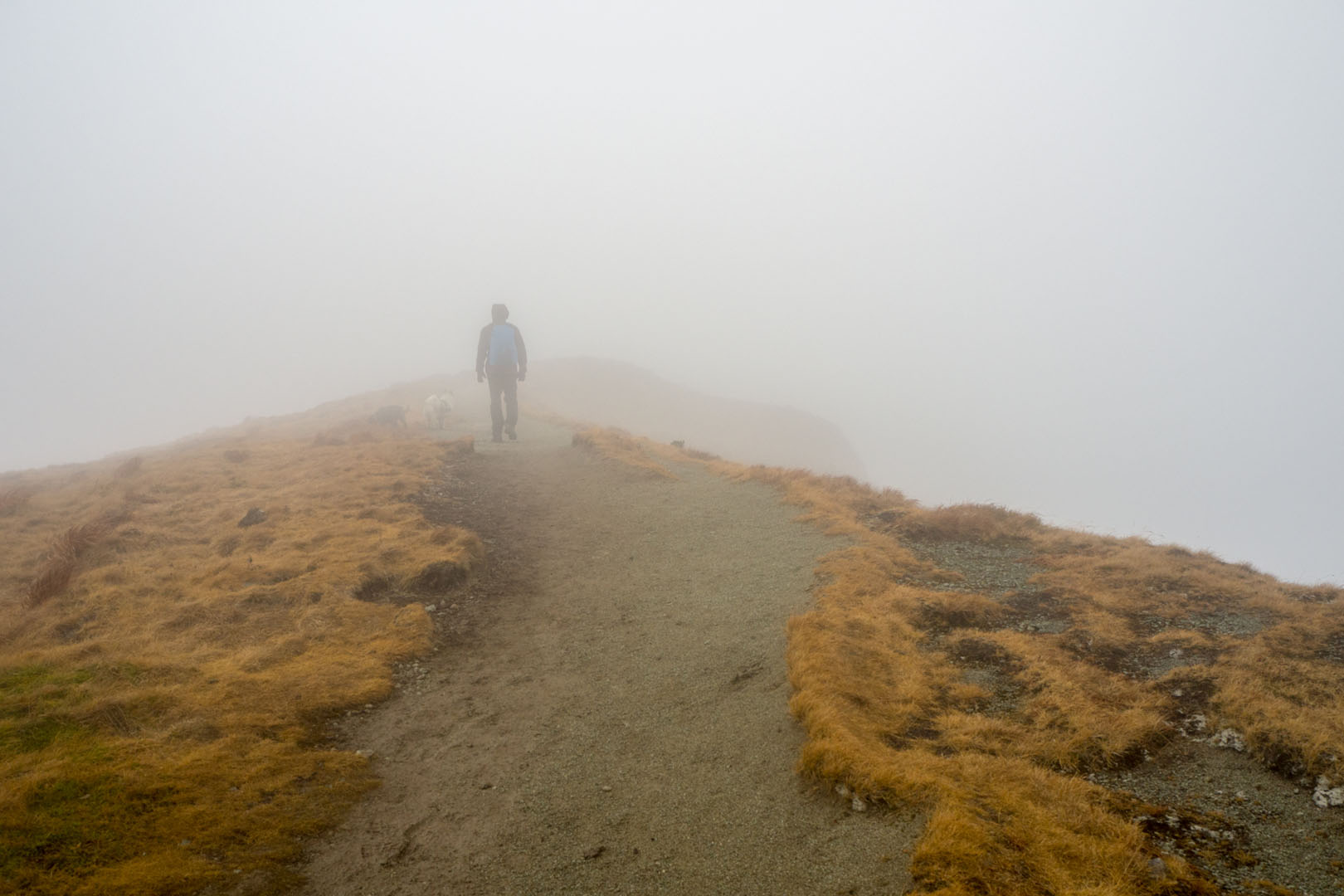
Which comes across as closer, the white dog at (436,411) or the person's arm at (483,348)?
the person's arm at (483,348)

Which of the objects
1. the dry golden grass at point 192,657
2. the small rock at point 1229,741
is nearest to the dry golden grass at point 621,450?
the dry golden grass at point 192,657

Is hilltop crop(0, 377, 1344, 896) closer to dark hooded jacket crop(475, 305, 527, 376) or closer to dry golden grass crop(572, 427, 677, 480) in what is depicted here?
dry golden grass crop(572, 427, 677, 480)

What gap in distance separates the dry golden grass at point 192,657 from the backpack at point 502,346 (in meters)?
6.03

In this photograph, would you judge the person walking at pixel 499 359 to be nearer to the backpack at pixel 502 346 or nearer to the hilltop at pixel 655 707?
the backpack at pixel 502 346

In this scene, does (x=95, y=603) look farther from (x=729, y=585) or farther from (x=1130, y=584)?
(x=1130, y=584)

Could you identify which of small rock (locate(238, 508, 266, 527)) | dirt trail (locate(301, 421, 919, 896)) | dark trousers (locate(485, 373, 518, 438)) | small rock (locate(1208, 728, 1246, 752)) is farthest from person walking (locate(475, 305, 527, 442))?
small rock (locate(1208, 728, 1246, 752))

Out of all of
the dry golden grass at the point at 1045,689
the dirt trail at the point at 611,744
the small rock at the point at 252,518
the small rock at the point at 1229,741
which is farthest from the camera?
the small rock at the point at 252,518

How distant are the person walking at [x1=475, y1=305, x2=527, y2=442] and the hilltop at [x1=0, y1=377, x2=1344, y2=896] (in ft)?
29.0

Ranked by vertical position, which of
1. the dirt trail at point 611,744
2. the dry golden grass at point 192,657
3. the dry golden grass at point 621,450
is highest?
the dry golden grass at point 621,450

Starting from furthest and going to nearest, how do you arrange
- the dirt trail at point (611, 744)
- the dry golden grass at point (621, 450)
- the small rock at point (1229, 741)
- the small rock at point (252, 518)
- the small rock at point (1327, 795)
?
the dry golden grass at point (621, 450), the small rock at point (252, 518), the small rock at point (1229, 741), the small rock at point (1327, 795), the dirt trail at point (611, 744)

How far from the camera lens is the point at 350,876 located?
560 cm

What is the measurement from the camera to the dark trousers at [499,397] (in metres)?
23.1

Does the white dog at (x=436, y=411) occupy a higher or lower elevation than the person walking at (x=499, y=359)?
lower

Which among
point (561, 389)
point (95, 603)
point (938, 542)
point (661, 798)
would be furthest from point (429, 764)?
point (561, 389)
